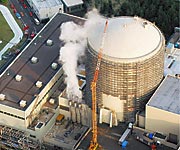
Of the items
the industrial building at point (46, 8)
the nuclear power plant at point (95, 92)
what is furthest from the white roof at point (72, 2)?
the nuclear power plant at point (95, 92)

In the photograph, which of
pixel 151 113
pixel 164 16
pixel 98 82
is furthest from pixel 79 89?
pixel 164 16

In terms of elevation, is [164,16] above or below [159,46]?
below

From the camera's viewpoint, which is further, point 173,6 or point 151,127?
point 173,6

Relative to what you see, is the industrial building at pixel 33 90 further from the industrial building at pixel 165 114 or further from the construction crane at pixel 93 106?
the industrial building at pixel 165 114

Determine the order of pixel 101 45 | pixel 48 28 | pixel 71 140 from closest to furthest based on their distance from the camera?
1. pixel 101 45
2. pixel 71 140
3. pixel 48 28

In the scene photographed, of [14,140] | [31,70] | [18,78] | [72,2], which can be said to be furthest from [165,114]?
[72,2]

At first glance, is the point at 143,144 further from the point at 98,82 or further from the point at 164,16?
the point at 164,16
